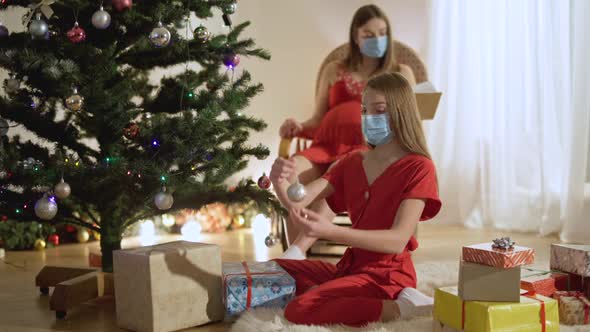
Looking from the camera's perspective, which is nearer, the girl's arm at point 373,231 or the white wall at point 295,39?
the girl's arm at point 373,231

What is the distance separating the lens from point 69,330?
1713 mm

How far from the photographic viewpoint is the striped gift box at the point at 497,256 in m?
1.47

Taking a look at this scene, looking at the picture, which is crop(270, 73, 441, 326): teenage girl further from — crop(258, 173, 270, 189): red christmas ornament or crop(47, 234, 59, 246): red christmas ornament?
crop(47, 234, 59, 246): red christmas ornament

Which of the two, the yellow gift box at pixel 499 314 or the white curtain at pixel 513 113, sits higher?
the white curtain at pixel 513 113

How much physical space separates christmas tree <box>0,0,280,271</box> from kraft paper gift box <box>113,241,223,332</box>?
25cm

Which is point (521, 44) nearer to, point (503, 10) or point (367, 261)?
point (503, 10)

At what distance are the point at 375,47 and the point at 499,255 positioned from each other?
54.9 inches

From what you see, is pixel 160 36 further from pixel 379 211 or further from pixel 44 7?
pixel 379 211

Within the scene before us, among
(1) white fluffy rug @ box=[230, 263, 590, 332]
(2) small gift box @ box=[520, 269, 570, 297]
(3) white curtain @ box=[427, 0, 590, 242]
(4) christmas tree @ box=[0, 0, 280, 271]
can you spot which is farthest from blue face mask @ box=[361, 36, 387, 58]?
(1) white fluffy rug @ box=[230, 263, 590, 332]

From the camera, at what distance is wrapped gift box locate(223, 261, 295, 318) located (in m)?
1.72

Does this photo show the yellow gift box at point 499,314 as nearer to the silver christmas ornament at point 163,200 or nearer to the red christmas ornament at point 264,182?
the red christmas ornament at point 264,182

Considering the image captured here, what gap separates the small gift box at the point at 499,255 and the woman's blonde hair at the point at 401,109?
33 cm

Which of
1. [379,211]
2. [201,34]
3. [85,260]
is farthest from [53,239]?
[379,211]

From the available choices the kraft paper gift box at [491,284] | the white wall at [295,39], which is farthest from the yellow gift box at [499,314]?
the white wall at [295,39]
